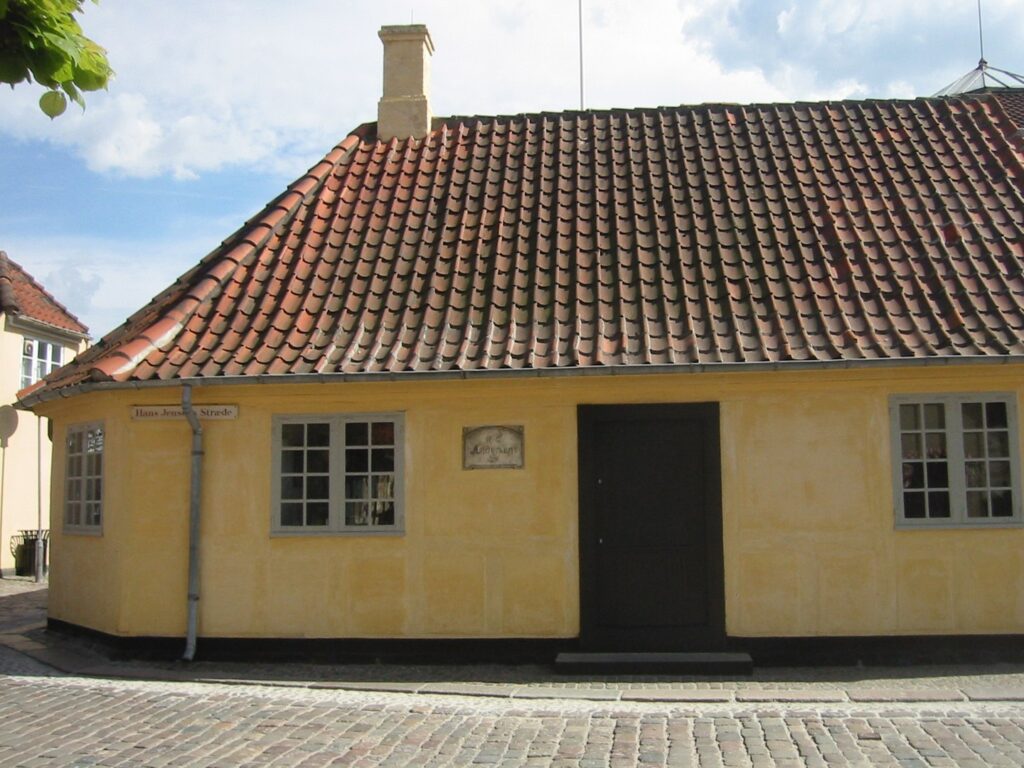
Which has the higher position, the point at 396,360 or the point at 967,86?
the point at 967,86

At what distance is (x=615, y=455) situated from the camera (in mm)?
10453

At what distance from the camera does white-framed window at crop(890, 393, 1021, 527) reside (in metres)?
10.1

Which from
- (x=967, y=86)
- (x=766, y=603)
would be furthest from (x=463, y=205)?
(x=967, y=86)

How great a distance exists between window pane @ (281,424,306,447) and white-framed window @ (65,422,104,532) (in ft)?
7.02

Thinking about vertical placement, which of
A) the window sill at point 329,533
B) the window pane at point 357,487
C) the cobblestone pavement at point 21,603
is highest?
the window pane at point 357,487

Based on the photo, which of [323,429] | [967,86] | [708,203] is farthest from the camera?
[967,86]

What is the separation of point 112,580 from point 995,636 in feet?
27.0

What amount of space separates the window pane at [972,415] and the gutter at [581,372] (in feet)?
2.19

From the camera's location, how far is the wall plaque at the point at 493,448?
1042 cm

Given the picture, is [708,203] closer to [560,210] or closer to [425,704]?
[560,210]

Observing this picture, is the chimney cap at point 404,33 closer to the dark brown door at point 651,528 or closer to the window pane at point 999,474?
the dark brown door at point 651,528

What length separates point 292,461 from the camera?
1067 cm

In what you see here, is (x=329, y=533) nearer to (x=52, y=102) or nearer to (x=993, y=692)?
(x=993, y=692)

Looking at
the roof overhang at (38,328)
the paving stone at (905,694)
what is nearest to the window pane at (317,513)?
the paving stone at (905,694)
